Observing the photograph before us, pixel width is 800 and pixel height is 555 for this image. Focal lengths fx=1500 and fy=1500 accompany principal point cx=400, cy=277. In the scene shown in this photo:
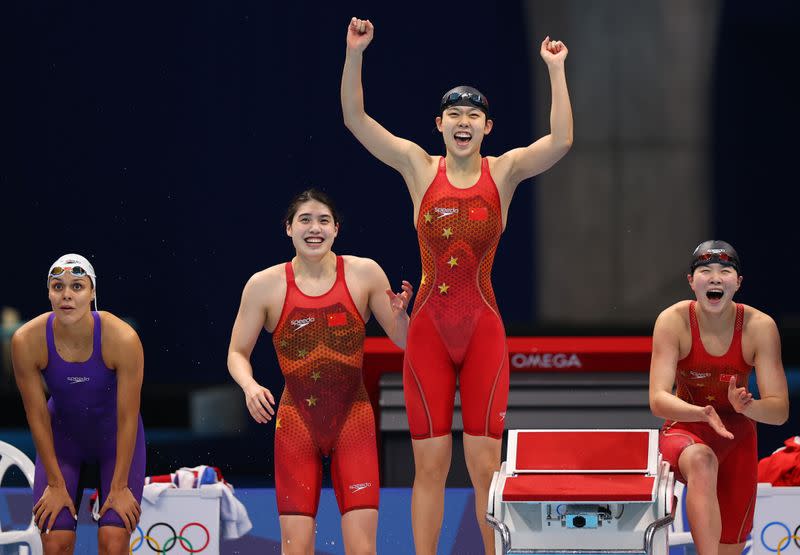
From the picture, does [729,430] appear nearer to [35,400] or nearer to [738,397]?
[738,397]

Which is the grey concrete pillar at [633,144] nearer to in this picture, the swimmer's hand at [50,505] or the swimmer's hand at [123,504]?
the swimmer's hand at [123,504]

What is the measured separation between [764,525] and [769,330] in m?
1.27

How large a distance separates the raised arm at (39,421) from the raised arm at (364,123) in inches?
58.4

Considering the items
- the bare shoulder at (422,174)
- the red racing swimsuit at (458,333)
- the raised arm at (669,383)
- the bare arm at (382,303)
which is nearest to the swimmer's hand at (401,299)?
the bare arm at (382,303)

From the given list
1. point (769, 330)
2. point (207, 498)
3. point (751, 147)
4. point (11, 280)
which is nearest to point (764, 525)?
point (769, 330)

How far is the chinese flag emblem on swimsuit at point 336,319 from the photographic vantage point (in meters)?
5.69

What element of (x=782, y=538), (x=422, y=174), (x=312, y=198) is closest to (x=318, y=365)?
(x=312, y=198)

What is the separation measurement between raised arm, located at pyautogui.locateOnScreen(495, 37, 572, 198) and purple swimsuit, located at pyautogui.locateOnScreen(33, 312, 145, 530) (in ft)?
5.56

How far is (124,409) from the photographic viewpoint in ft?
18.5

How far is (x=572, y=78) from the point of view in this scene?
10.1m

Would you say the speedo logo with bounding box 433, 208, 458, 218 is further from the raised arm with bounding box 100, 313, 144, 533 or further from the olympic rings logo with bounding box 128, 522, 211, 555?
the olympic rings logo with bounding box 128, 522, 211, 555

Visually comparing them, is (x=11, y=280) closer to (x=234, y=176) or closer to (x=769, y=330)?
(x=234, y=176)

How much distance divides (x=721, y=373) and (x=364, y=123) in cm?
171

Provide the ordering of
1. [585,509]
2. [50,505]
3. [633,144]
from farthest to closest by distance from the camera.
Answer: [633,144], [50,505], [585,509]
